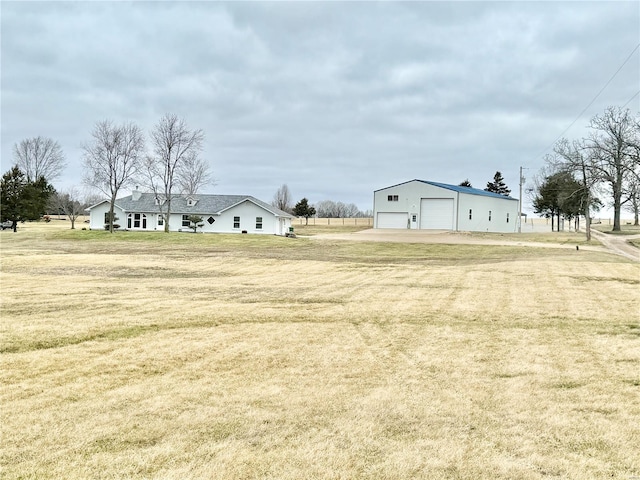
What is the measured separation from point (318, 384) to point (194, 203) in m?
52.7

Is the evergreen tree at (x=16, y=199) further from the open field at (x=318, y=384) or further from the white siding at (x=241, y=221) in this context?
the open field at (x=318, y=384)

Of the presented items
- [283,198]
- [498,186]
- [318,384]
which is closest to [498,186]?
[498,186]

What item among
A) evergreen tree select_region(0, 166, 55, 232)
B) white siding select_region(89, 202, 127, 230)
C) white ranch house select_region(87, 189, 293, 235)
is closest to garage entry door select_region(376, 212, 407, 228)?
white ranch house select_region(87, 189, 293, 235)

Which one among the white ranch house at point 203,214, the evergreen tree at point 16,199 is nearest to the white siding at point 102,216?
the white ranch house at point 203,214

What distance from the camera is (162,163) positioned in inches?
2069

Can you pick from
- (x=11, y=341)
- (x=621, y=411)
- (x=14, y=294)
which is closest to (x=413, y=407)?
(x=621, y=411)

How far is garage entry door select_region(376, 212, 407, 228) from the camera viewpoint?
58.6 metres

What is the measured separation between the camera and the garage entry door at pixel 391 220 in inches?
2307

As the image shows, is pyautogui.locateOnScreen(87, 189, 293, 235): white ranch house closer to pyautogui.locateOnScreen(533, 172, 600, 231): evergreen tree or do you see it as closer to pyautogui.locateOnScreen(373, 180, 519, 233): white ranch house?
pyautogui.locateOnScreen(373, 180, 519, 233): white ranch house

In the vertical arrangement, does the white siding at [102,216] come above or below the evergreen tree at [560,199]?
below

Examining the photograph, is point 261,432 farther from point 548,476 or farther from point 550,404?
point 550,404

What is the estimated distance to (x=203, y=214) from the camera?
179 feet

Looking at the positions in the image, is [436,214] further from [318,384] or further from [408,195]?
[318,384]

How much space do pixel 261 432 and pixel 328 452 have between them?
2.56 ft
